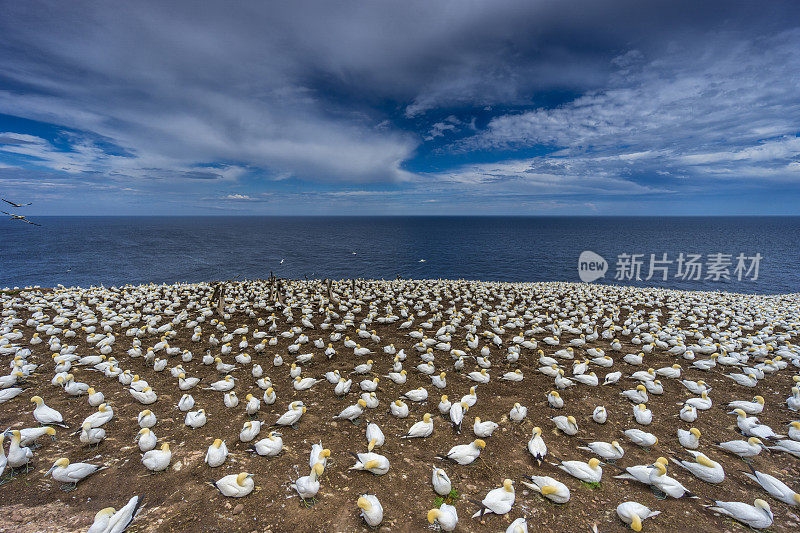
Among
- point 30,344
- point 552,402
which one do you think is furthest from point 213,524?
point 30,344

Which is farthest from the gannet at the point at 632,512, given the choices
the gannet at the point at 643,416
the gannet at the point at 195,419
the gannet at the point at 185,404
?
the gannet at the point at 185,404

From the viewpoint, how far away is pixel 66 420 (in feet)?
26.4

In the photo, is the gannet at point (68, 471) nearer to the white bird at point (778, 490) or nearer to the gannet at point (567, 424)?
the gannet at point (567, 424)

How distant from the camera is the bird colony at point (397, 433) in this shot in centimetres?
567

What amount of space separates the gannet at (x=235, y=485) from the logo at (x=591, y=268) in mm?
52823

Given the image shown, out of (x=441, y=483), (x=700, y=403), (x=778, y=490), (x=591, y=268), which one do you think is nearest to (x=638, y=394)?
(x=700, y=403)

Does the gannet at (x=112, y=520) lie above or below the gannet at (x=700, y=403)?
above

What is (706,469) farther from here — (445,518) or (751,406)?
(445,518)

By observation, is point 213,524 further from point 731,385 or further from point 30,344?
point 731,385

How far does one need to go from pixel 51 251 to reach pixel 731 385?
107 metres

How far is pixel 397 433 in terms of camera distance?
8.01m

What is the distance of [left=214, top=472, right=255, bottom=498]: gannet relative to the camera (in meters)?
5.79

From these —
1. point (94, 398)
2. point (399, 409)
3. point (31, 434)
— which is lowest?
point (399, 409)

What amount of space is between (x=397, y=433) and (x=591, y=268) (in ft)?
193
